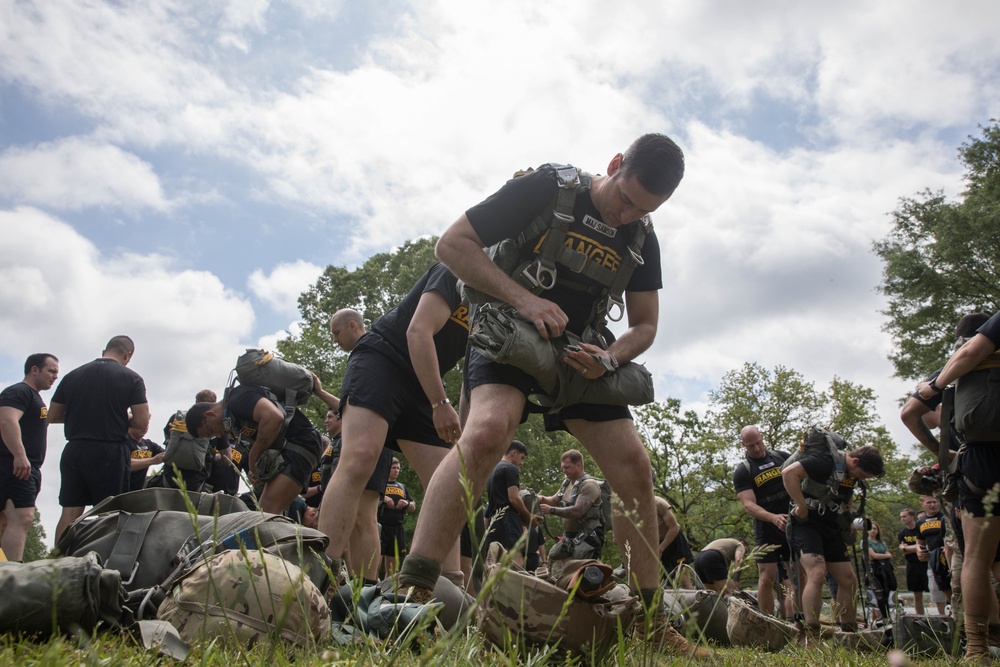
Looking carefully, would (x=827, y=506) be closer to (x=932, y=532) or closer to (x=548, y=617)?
(x=548, y=617)

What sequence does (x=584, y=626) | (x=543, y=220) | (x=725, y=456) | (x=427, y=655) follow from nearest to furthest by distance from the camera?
1. (x=427, y=655)
2. (x=584, y=626)
3. (x=543, y=220)
4. (x=725, y=456)

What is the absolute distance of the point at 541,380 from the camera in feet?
10.0

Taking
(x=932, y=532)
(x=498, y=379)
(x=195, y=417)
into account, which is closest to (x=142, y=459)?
(x=195, y=417)

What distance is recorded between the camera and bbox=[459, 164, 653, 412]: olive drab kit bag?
299 centimetres

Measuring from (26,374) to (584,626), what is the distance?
7.09 metres

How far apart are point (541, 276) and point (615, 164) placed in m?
0.62

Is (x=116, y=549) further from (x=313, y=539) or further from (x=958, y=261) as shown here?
(x=958, y=261)

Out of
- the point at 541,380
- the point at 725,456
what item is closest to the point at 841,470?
the point at 541,380

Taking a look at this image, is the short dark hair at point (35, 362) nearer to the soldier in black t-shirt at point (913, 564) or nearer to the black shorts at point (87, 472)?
the black shorts at point (87, 472)

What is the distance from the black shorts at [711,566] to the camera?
967cm

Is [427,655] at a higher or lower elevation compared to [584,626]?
higher

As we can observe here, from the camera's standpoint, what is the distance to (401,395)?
14.0ft

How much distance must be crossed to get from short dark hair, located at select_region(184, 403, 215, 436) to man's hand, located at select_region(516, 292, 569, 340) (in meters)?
5.40

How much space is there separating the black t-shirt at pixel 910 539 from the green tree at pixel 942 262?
35.4 feet
